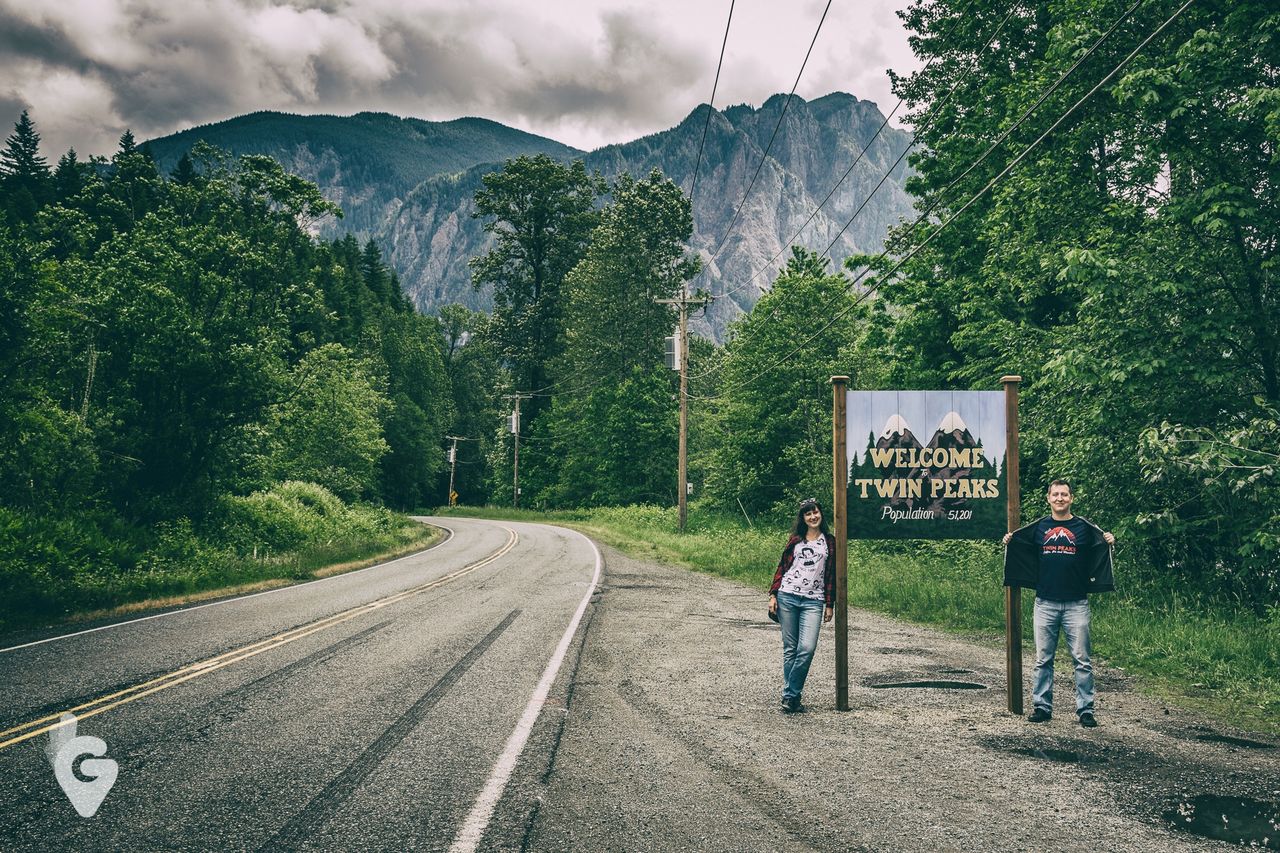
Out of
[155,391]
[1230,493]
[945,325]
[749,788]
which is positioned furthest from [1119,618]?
[155,391]

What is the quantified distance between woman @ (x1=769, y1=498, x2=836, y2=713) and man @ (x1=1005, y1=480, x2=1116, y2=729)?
1645mm

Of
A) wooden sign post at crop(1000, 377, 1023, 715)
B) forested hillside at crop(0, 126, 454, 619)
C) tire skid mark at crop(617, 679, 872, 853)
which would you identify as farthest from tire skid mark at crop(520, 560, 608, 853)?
forested hillside at crop(0, 126, 454, 619)

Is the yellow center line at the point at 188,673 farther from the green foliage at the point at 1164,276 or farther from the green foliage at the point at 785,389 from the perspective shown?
the green foliage at the point at 785,389

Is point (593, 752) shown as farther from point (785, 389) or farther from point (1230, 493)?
point (785, 389)

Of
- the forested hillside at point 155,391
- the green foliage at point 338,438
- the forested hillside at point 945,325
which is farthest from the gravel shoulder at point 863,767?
the green foliage at point 338,438

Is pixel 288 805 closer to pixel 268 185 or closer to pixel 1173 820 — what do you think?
pixel 1173 820

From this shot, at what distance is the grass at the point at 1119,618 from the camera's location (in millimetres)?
7641

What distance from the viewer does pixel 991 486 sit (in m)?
7.54

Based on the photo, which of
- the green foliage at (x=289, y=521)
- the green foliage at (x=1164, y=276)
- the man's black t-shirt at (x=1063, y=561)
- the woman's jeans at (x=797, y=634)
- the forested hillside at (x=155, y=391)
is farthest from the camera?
the green foliage at (x=289, y=521)

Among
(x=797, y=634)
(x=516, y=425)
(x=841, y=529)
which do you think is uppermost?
(x=516, y=425)

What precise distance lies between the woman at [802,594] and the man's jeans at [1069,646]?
1835mm

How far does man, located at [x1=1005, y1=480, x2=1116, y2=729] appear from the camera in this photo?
21.9 ft

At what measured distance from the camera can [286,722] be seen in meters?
6.56

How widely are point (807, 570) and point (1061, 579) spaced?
222 centimetres
